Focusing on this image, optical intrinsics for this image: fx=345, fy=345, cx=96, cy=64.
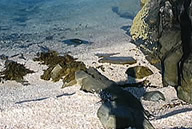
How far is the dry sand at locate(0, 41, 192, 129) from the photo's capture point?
5996mm

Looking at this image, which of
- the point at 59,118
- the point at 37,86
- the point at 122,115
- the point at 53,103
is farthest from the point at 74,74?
the point at 122,115

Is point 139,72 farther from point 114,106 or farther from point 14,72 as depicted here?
point 14,72

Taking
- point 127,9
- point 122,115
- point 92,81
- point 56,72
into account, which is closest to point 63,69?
point 56,72

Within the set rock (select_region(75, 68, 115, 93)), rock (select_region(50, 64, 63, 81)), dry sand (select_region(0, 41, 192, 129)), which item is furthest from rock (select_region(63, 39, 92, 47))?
rock (select_region(75, 68, 115, 93))

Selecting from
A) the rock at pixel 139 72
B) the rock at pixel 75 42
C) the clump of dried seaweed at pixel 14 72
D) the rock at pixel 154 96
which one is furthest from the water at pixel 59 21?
the rock at pixel 154 96

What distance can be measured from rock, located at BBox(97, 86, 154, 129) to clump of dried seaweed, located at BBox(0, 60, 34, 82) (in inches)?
132

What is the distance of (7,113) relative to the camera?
6.44m

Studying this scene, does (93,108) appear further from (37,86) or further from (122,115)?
(37,86)

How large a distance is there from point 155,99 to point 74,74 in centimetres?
215

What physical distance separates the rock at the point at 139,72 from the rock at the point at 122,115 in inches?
91.7

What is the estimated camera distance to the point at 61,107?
663 centimetres

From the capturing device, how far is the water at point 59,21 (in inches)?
563

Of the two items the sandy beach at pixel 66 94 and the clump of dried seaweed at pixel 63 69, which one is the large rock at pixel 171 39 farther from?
the clump of dried seaweed at pixel 63 69

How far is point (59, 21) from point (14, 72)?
10226 mm
